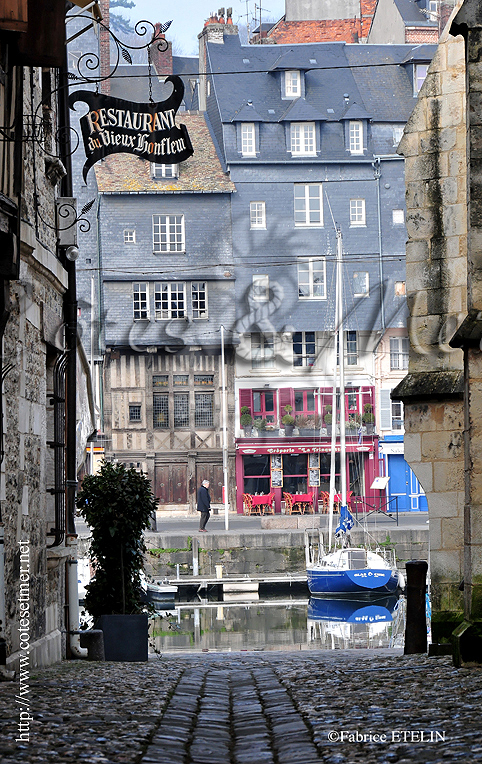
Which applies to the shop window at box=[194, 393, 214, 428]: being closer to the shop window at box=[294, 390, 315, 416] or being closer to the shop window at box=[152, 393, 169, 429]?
the shop window at box=[152, 393, 169, 429]

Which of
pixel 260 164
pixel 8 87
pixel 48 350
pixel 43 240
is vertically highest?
pixel 260 164

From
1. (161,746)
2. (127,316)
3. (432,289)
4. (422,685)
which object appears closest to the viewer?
(161,746)

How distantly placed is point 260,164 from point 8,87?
31.4 metres

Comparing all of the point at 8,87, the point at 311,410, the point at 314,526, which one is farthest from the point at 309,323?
the point at 8,87

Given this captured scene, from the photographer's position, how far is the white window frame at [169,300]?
38.1 m

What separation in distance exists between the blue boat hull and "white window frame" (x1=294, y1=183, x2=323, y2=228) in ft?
53.3

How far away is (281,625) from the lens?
2378cm

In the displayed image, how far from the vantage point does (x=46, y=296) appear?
31.8ft

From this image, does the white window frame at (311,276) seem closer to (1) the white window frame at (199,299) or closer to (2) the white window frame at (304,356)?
(2) the white window frame at (304,356)

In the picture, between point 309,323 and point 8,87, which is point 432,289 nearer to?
point 8,87

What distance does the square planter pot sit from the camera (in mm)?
9875

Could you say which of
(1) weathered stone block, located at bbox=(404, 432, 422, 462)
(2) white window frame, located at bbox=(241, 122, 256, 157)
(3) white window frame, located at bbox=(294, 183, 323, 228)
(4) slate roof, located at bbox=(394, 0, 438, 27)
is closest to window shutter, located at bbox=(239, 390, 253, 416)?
(3) white window frame, located at bbox=(294, 183, 323, 228)

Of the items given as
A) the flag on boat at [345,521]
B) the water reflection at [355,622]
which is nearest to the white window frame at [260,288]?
the flag on boat at [345,521]

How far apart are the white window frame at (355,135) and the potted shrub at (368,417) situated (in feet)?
31.1
